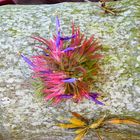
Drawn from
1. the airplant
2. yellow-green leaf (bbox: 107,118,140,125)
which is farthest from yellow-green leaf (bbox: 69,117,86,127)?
yellow-green leaf (bbox: 107,118,140,125)

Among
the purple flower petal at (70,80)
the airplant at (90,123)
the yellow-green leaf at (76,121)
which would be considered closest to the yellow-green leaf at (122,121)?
the airplant at (90,123)

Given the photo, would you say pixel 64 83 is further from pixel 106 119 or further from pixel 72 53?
pixel 106 119

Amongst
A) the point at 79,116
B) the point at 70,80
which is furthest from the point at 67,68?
the point at 79,116

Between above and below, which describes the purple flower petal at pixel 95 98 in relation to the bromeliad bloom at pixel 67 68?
below

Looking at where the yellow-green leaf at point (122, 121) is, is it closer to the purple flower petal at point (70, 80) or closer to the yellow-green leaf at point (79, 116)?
the yellow-green leaf at point (79, 116)

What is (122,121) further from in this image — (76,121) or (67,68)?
(67,68)

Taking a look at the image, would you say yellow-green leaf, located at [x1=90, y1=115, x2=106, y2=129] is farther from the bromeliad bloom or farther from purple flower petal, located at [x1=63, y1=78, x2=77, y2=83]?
purple flower petal, located at [x1=63, y1=78, x2=77, y2=83]

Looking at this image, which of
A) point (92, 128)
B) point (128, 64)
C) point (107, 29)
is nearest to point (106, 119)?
point (92, 128)
